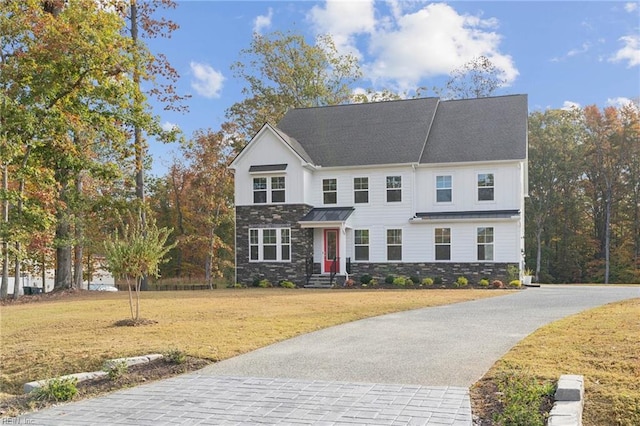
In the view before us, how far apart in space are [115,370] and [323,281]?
1958cm

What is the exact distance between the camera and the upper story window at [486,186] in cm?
2573

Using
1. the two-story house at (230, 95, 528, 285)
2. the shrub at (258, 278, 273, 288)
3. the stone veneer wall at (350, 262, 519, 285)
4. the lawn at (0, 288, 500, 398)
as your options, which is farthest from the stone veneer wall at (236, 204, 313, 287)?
the lawn at (0, 288, 500, 398)

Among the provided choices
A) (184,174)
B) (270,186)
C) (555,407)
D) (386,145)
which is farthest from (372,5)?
(184,174)

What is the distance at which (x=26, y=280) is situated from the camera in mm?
46938

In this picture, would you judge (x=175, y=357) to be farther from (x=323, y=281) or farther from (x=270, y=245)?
(x=270, y=245)

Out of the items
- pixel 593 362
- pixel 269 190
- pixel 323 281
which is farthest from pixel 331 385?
pixel 269 190

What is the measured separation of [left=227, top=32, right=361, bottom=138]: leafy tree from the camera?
39438mm

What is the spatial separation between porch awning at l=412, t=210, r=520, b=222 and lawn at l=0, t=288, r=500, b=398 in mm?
8092

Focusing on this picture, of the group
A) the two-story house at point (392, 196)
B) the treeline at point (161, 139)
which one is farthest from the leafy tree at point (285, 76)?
the two-story house at point (392, 196)

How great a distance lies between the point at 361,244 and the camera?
2744 centimetres

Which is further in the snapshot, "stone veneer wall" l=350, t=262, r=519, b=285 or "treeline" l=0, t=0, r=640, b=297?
"stone veneer wall" l=350, t=262, r=519, b=285

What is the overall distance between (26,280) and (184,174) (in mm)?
18762

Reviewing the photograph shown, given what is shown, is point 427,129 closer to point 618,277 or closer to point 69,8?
point 69,8

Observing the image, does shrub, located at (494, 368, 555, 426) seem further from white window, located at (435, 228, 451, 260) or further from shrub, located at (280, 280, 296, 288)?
shrub, located at (280, 280, 296, 288)
